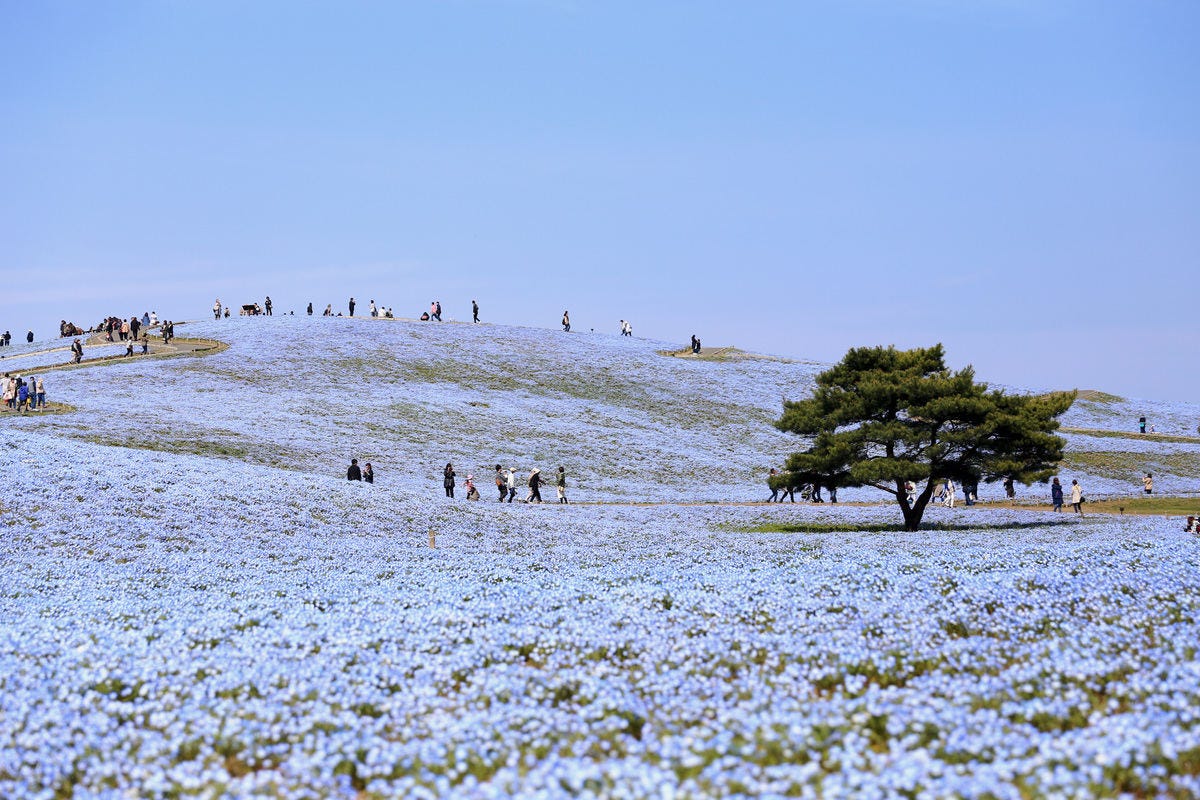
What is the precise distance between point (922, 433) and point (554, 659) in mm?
30222

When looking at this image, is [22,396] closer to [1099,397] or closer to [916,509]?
[916,509]

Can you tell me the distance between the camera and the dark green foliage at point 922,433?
37.9m

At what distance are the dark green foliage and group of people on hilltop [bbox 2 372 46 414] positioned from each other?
117 feet

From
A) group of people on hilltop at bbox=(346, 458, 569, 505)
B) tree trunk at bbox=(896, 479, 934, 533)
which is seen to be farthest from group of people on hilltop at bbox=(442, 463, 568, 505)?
tree trunk at bbox=(896, 479, 934, 533)

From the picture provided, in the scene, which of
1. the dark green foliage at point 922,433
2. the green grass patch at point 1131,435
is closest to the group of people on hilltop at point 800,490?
the dark green foliage at point 922,433

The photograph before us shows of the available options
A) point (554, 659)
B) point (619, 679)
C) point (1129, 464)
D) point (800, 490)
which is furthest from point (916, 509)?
point (1129, 464)

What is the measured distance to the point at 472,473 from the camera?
51125 millimetres

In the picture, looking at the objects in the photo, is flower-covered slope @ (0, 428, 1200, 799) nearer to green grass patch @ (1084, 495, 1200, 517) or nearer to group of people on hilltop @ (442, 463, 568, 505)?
group of people on hilltop @ (442, 463, 568, 505)

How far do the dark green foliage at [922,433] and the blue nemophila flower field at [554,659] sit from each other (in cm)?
645

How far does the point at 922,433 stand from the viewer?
39.2 metres

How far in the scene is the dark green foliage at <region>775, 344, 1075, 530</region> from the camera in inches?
1494

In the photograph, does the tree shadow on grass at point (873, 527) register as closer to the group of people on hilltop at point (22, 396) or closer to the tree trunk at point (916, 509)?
the tree trunk at point (916, 509)

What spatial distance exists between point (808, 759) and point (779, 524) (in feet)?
105

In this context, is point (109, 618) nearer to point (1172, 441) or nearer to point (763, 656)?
point (763, 656)
